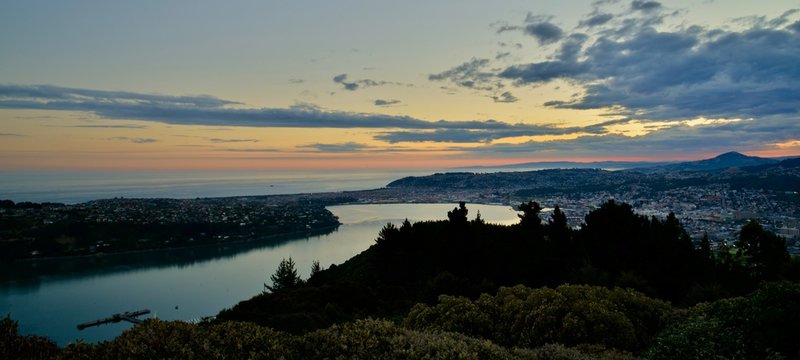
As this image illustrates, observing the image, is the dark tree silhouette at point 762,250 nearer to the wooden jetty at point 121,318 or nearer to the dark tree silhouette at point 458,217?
the dark tree silhouette at point 458,217

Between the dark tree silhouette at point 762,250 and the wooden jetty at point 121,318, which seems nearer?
the dark tree silhouette at point 762,250

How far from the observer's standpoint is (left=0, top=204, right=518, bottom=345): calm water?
156 ft

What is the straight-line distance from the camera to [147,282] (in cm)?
6106

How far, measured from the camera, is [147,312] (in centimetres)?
4875

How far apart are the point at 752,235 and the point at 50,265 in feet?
284

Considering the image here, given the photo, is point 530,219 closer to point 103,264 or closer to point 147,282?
point 147,282

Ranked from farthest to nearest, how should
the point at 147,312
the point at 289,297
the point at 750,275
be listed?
the point at 147,312 → the point at 289,297 → the point at 750,275

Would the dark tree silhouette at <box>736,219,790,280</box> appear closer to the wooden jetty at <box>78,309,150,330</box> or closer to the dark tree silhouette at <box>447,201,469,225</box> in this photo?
the dark tree silhouette at <box>447,201,469,225</box>

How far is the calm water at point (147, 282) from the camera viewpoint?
47594 mm

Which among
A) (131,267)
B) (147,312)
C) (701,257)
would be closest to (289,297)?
(701,257)

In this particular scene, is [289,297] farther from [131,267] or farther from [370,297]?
[131,267]

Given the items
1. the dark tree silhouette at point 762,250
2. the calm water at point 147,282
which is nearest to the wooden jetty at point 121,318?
the calm water at point 147,282

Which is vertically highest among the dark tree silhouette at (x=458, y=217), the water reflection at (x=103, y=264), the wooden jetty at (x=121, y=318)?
the dark tree silhouette at (x=458, y=217)

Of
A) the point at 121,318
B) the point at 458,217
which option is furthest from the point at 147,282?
the point at 458,217
